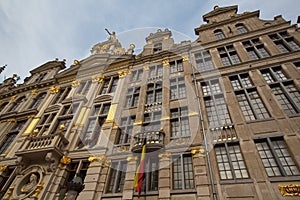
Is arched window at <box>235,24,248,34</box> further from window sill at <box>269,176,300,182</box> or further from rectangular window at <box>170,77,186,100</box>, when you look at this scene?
window sill at <box>269,176,300,182</box>

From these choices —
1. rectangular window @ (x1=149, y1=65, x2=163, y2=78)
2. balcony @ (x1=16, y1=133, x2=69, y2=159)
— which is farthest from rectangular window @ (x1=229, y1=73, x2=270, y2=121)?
balcony @ (x1=16, y1=133, x2=69, y2=159)

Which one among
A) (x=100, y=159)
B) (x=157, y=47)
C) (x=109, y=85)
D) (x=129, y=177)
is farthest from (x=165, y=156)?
(x=157, y=47)

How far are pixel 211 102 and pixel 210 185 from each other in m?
6.65

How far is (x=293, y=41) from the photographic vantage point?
16.2 meters

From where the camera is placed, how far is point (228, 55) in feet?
56.6

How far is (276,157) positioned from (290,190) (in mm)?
1760

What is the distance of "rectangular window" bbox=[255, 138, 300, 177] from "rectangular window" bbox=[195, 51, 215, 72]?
864 centimetres

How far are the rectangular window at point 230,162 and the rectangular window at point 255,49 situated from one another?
954cm

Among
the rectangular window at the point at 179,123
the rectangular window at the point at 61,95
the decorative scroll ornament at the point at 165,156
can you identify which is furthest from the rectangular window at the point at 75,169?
the rectangular window at the point at 61,95

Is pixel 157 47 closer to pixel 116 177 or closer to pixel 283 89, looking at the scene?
pixel 283 89

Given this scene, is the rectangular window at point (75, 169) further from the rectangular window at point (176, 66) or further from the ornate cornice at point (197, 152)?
the rectangular window at point (176, 66)

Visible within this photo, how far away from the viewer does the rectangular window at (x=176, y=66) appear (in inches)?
735

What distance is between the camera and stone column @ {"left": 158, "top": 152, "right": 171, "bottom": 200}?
32.5ft

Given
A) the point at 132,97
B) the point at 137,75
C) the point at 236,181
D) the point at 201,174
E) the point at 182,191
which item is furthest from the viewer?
the point at 137,75
